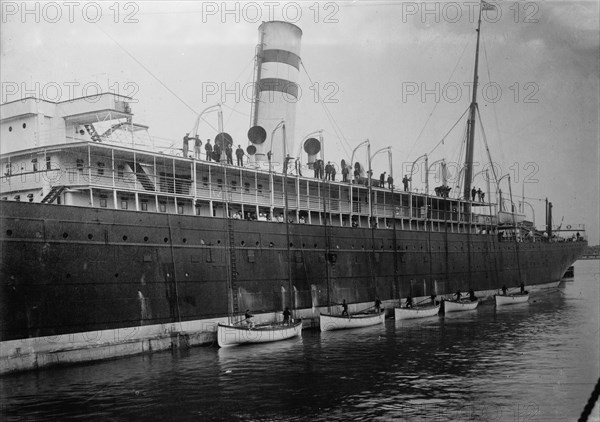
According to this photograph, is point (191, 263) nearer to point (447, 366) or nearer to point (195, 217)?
point (195, 217)

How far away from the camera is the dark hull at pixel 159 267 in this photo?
18812 mm

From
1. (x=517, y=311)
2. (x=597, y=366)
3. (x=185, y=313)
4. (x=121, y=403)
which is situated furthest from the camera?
(x=517, y=311)

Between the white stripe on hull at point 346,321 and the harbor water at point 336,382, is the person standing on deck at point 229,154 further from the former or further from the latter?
the harbor water at point 336,382

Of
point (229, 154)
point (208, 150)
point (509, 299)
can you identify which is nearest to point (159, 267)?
point (208, 150)

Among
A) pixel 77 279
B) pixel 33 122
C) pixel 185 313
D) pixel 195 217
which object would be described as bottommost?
pixel 185 313

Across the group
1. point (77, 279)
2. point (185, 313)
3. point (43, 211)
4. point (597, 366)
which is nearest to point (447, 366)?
point (597, 366)

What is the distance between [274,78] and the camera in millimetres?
34719

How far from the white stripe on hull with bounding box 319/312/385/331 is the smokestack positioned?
1112 centimetres

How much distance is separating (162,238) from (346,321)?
1026cm

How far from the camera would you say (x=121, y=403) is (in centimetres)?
1483

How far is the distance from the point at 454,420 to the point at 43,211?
1416cm

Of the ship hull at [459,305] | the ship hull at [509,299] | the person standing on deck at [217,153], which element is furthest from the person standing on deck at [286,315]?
the ship hull at [509,299]

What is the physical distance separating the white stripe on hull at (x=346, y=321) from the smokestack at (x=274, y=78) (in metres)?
11.1

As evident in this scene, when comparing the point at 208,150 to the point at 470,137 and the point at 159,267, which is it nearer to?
the point at 159,267
